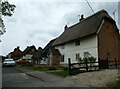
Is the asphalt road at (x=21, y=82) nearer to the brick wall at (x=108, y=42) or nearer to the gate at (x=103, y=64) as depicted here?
the gate at (x=103, y=64)

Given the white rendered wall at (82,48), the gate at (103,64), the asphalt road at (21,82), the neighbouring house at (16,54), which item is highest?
the neighbouring house at (16,54)

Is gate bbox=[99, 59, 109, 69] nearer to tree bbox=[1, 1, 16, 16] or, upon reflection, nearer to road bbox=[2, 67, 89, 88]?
road bbox=[2, 67, 89, 88]

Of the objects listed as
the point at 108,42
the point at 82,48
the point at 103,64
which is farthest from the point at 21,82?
the point at 108,42

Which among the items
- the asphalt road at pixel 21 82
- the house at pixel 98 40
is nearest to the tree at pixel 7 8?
the asphalt road at pixel 21 82

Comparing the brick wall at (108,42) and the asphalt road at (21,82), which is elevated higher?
the brick wall at (108,42)

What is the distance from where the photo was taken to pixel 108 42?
115ft

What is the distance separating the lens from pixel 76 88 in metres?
13.3

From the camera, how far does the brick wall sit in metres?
33.2

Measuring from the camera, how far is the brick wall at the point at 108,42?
3319 centimetres

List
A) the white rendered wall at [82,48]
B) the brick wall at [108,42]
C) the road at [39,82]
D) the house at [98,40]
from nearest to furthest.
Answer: the road at [39,82] → the house at [98,40] → the white rendered wall at [82,48] → the brick wall at [108,42]

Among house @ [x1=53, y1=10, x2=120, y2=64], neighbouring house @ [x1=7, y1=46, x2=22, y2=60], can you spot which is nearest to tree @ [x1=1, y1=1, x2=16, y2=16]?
house @ [x1=53, y1=10, x2=120, y2=64]

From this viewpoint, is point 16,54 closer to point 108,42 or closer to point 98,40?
point 108,42

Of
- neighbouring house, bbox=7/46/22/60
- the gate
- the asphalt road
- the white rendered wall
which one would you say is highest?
neighbouring house, bbox=7/46/22/60

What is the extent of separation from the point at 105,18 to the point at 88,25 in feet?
9.95
